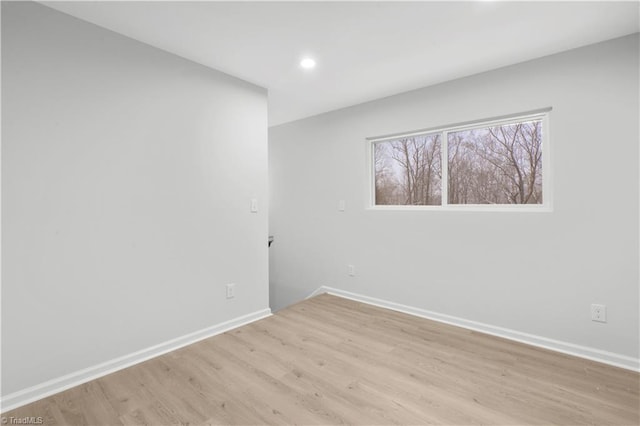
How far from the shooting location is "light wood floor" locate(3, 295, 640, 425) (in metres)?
1.61

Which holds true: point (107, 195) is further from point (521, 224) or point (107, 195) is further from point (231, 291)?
point (521, 224)

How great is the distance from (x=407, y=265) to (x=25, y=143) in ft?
10.1

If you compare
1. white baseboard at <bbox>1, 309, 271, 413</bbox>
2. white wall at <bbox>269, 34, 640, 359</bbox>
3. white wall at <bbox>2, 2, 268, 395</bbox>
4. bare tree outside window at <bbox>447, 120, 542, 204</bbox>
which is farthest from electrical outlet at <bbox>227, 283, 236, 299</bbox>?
bare tree outside window at <bbox>447, 120, 542, 204</bbox>

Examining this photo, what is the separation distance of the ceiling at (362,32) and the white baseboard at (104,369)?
2.18m

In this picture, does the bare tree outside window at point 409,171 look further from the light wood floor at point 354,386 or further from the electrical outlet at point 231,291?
the electrical outlet at point 231,291

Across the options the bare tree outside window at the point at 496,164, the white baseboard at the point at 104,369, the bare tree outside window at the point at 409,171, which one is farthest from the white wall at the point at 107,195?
the bare tree outside window at the point at 496,164

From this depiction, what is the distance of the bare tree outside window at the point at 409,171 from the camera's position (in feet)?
10.3

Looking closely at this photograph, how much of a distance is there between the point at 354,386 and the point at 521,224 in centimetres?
183

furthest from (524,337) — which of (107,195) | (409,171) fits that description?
(107,195)

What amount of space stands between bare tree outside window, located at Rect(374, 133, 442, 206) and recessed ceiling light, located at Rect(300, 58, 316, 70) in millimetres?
1313

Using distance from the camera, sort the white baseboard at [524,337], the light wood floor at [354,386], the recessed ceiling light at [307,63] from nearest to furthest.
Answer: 1. the light wood floor at [354,386]
2. the white baseboard at [524,337]
3. the recessed ceiling light at [307,63]

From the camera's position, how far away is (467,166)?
9.55 feet

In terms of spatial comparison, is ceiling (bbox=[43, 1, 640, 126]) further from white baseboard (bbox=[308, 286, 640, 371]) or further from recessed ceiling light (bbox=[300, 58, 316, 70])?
white baseboard (bbox=[308, 286, 640, 371])

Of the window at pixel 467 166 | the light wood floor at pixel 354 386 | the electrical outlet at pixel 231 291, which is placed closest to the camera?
the light wood floor at pixel 354 386
